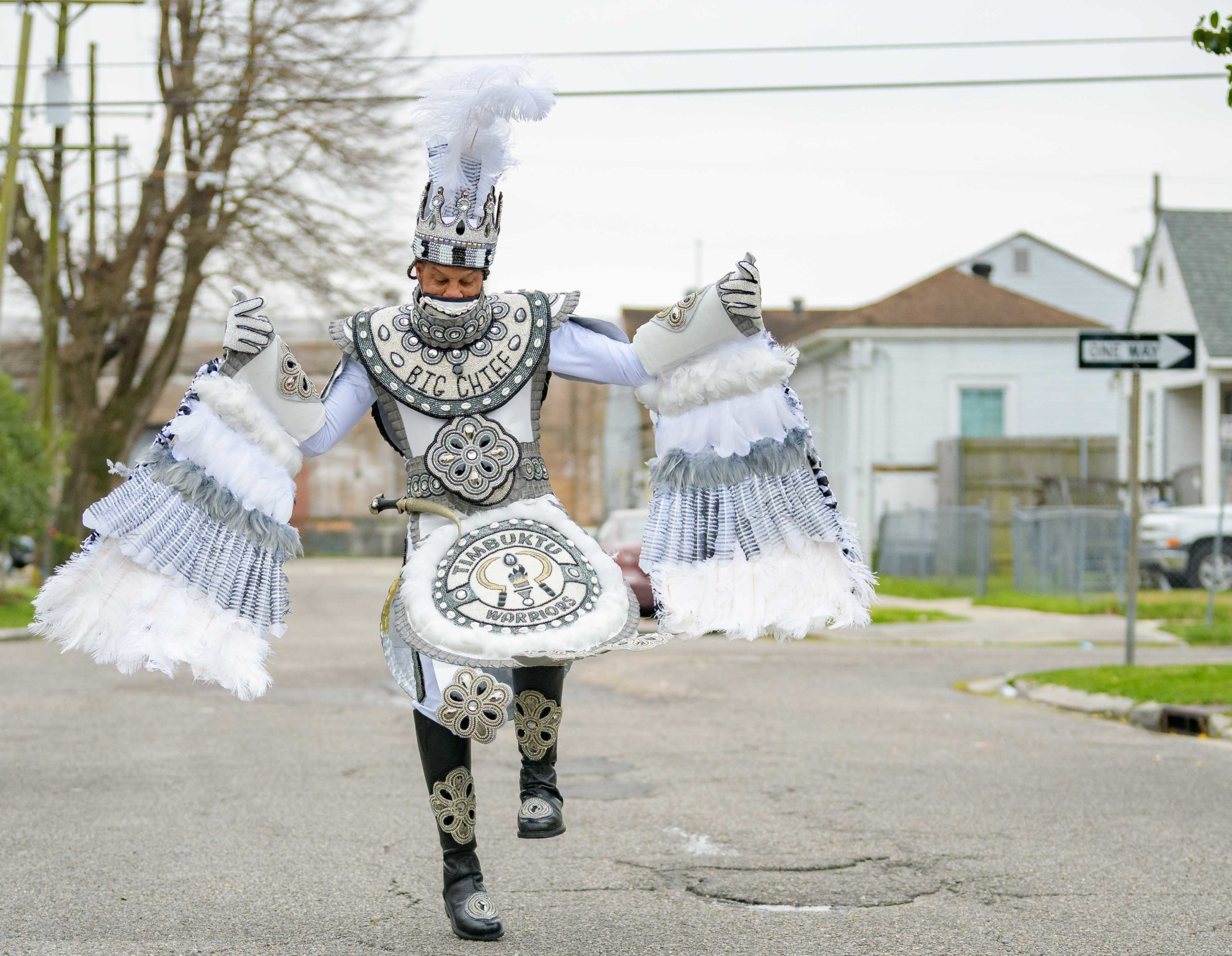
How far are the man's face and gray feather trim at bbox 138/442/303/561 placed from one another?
82 centimetres

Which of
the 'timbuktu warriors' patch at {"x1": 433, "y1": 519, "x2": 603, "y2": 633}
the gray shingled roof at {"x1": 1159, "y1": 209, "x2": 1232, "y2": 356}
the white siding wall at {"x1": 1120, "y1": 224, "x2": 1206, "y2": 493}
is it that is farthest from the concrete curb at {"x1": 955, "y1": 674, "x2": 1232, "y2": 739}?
the white siding wall at {"x1": 1120, "y1": 224, "x2": 1206, "y2": 493}

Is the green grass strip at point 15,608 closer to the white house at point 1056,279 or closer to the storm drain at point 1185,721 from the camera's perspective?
the storm drain at point 1185,721

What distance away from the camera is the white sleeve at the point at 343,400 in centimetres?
484

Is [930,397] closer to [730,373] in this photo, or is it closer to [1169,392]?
[1169,392]

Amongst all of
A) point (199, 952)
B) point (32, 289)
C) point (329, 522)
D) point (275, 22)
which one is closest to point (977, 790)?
point (199, 952)

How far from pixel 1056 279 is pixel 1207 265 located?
15741mm

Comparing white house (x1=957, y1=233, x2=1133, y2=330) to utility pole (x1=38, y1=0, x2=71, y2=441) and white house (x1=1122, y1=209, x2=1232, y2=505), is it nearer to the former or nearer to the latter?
white house (x1=1122, y1=209, x2=1232, y2=505)

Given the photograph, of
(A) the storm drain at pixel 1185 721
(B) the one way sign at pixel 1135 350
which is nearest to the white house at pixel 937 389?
(B) the one way sign at pixel 1135 350

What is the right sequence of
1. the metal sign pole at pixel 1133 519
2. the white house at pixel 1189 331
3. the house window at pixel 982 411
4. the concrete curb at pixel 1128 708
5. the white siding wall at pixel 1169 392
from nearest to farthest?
the concrete curb at pixel 1128 708 < the metal sign pole at pixel 1133 519 < the white house at pixel 1189 331 < the white siding wall at pixel 1169 392 < the house window at pixel 982 411

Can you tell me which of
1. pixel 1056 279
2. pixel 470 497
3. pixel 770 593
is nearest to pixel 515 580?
pixel 470 497

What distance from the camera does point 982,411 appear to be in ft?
103

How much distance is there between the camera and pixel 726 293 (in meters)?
4.61

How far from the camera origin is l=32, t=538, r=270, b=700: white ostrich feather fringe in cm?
438

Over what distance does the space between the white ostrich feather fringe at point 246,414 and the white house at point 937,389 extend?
26.7 meters
